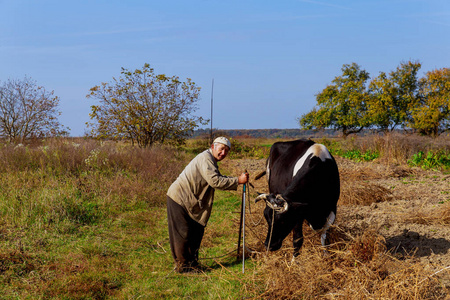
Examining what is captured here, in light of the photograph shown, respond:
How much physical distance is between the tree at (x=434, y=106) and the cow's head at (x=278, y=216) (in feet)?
121

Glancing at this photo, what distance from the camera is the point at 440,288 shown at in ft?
14.9

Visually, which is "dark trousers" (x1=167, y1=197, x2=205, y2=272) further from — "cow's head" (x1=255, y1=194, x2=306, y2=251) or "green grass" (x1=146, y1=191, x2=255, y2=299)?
"cow's head" (x1=255, y1=194, x2=306, y2=251)

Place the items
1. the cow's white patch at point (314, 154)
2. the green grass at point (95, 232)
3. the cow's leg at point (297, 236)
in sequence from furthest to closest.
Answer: the cow's white patch at point (314, 154) → the cow's leg at point (297, 236) → the green grass at point (95, 232)

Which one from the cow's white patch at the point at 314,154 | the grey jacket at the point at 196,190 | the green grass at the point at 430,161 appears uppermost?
the cow's white patch at the point at 314,154

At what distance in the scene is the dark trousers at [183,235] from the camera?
547 centimetres

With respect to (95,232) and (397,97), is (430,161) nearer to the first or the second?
(95,232)

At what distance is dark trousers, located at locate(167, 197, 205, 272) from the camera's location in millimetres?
5469

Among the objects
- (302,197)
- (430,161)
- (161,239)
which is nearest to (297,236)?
(302,197)

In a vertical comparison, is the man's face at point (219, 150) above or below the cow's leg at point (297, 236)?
above

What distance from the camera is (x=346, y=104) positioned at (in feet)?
157

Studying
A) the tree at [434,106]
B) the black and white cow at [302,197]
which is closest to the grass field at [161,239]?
the black and white cow at [302,197]

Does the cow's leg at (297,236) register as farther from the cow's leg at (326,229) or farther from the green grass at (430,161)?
the green grass at (430,161)

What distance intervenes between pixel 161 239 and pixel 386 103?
135 ft

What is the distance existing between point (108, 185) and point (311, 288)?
644cm
